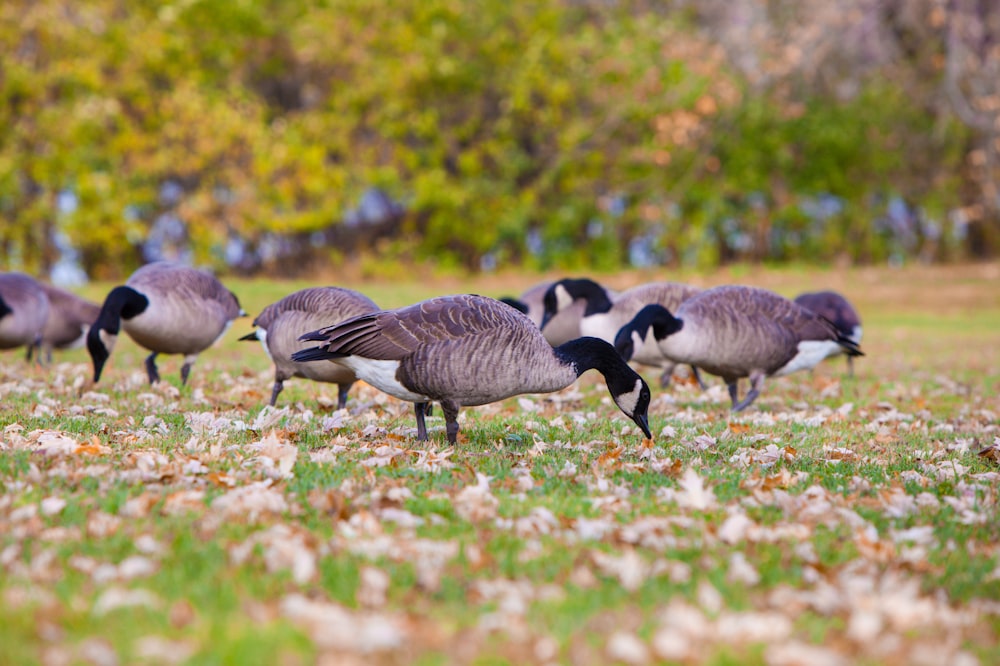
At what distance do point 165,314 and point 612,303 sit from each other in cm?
611

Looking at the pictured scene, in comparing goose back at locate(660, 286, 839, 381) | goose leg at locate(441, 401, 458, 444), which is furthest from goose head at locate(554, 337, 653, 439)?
goose back at locate(660, 286, 839, 381)

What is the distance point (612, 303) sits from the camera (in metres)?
14.2

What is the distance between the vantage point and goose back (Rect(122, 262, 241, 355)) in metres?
11.8

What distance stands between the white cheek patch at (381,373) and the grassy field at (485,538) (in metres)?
0.44

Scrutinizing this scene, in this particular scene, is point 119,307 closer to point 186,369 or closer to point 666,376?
point 186,369

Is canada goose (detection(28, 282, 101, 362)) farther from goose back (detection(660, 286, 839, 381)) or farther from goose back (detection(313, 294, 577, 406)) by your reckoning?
goose back (detection(660, 286, 839, 381))

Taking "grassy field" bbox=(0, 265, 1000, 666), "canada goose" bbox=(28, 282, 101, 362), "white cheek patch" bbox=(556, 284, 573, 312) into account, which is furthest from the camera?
"canada goose" bbox=(28, 282, 101, 362)

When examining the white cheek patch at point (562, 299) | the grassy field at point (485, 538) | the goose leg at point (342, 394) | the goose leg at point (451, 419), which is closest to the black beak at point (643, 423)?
the grassy field at point (485, 538)

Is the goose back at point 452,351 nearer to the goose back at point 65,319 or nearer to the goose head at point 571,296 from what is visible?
the goose head at point 571,296

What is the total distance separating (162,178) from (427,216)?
29.9 ft

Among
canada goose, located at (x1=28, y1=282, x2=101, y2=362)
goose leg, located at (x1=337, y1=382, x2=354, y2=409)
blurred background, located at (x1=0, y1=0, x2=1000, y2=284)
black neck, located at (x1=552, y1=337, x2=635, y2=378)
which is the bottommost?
goose leg, located at (x1=337, y1=382, x2=354, y2=409)

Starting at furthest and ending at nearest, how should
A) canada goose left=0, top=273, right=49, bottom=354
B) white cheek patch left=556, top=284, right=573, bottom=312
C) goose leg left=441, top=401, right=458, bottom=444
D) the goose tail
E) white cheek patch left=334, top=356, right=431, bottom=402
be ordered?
white cheek patch left=556, top=284, right=573, bottom=312 → canada goose left=0, top=273, right=49, bottom=354 → goose leg left=441, top=401, right=458, bottom=444 → white cheek patch left=334, top=356, right=431, bottom=402 → the goose tail

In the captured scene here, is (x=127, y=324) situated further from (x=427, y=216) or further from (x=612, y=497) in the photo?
(x=427, y=216)

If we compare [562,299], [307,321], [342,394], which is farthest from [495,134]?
[307,321]
